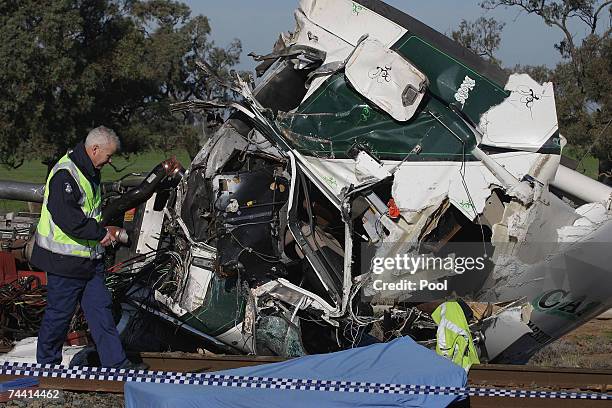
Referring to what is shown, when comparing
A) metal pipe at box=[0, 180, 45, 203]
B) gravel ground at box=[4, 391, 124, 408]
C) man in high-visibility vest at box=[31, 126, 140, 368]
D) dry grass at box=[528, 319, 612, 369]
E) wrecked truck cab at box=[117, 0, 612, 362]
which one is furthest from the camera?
metal pipe at box=[0, 180, 45, 203]

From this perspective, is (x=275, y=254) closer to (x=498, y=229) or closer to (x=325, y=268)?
(x=325, y=268)

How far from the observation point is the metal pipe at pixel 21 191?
860 cm

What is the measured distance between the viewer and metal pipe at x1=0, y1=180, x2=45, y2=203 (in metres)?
8.60

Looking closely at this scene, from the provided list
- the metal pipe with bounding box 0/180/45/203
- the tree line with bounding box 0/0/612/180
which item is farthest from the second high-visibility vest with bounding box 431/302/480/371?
the tree line with bounding box 0/0/612/180

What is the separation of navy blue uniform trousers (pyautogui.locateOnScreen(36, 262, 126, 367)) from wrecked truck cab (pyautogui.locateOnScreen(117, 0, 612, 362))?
3.64ft

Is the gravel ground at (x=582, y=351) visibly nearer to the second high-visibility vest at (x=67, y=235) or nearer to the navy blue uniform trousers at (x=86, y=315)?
the navy blue uniform trousers at (x=86, y=315)

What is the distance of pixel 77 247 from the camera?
567cm

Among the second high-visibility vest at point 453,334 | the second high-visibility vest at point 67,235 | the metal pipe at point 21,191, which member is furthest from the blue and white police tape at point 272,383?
the metal pipe at point 21,191

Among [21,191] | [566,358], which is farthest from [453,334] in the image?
[21,191]

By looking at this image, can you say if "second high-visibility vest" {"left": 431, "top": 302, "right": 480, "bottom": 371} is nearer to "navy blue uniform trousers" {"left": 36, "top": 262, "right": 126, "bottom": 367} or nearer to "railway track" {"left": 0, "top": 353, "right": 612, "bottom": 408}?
"railway track" {"left": 0, "top": 353, "right": 612, "bottom": 408}

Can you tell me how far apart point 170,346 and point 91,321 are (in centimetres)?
179

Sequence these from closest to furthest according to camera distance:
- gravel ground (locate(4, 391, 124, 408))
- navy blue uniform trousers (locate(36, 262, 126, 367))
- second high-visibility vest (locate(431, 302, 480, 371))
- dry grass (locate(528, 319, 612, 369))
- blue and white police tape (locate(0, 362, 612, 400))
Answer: blue and white police tape (locate(0, 362, 612, 400)) < navy blue uniform trousers (locate(36, 262, 126, 367)) < gravel ground (locate(4, 391, 124, 408)) < second high-visibility vest (locate(431, 302, 480, 371)) < dry grass (locate(528, 319, 612, 369))

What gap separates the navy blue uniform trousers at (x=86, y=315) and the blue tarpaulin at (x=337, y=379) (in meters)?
0.53

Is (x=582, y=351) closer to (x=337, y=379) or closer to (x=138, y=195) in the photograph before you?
(x=337, y=379)
